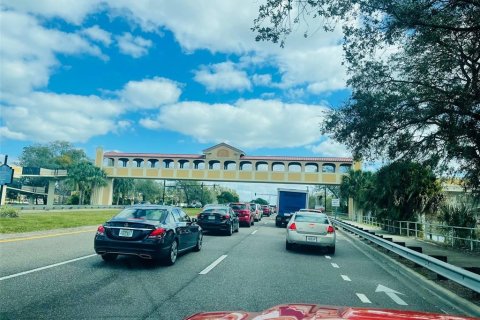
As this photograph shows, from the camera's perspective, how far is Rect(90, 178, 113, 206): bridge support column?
2749 inches

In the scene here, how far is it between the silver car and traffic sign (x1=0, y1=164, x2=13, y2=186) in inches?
630

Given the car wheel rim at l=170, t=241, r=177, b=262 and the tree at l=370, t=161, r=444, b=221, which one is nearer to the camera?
→ the car wheel rim at l=170, t=241, r=177, b=262

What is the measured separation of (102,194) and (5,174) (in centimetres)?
4965

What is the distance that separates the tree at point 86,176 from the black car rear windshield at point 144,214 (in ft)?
195

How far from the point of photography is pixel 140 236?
974cm

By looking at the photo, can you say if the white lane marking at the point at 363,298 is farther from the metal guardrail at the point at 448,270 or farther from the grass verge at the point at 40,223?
the grass verge at the point at 40,223

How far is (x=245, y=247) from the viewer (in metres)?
15.5

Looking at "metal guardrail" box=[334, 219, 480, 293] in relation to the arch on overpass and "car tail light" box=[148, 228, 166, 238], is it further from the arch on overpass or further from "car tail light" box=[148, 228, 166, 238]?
the arch on overpass

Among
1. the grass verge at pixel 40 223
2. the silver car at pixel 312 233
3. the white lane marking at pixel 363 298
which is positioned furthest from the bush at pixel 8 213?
the white lane marking at pixel 363 298

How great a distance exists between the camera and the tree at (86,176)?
67.1 metres

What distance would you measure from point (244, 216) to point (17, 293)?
2367cm

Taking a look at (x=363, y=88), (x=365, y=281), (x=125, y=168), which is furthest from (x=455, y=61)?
(x=125, y=168)

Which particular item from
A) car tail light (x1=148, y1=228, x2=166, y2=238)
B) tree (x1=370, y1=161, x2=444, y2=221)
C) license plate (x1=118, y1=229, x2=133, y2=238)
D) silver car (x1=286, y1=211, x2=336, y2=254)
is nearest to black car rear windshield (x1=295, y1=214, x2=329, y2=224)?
silver car (x1=286, y1=211, x2=336, y2=254)

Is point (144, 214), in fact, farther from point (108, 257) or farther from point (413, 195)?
point (413, 195)
